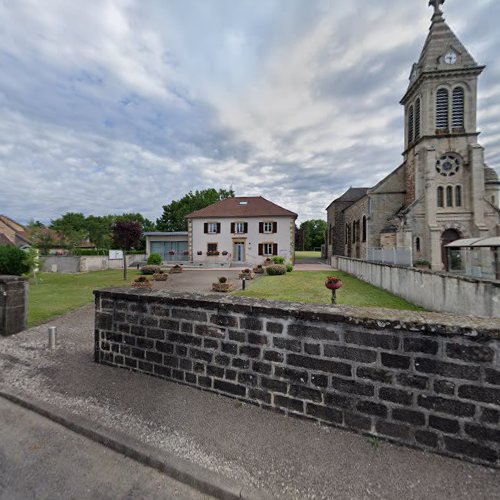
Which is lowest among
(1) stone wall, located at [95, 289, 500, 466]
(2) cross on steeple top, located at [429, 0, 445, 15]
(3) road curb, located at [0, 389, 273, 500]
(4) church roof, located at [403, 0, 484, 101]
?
(3) road curb, located at [0, 389, 273, 500]

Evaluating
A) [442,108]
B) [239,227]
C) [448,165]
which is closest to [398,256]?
[448,165]

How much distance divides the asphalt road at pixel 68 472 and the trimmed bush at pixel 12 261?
573 inches

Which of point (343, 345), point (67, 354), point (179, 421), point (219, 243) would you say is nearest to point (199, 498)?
point (179, 421)

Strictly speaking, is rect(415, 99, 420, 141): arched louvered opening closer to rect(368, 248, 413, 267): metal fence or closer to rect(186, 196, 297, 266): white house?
rect(186, 196, 297, 266): white house

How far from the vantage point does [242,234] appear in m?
32.8

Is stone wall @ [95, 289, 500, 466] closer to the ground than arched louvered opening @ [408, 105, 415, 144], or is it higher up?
closer to the ground

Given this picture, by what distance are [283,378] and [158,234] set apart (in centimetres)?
3519

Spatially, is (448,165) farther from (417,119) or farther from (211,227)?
(211,227)

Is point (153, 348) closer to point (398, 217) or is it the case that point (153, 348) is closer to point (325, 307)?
point (325, 307)

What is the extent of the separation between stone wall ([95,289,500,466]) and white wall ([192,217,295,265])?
28107 mm

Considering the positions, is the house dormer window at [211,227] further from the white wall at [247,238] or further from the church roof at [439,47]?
the church roof at [439,47]

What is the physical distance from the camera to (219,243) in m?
33.2

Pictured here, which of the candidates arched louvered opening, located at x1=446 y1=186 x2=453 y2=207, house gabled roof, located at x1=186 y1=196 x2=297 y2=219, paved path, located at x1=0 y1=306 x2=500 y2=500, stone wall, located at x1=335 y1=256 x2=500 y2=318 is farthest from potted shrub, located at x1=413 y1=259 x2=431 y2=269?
paved path, located at x1=0 y1=306 x2=500 y2=500

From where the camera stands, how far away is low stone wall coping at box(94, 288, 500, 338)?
7.27 ft
